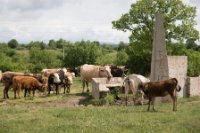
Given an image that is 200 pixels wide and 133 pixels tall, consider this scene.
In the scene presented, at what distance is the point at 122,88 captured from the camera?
28891 mm

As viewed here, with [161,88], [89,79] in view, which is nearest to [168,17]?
[89,79]

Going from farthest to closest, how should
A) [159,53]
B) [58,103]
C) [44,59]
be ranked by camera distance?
[44,59], [58,103], [159,53]

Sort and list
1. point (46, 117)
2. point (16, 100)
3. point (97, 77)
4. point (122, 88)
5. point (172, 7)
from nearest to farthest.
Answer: point (46, 117) → point (16, 100) → point (122, 88) → point (97, 77) → point (172, 7)

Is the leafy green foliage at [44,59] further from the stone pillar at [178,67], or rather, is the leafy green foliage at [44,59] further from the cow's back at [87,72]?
the stone pillar at [178,67]

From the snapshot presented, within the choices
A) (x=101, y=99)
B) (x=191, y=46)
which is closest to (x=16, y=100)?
(x=101, y=99)

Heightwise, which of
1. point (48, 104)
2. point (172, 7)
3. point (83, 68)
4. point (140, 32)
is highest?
point (172, 7)

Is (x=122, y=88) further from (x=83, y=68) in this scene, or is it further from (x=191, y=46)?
(x=191, y=46)

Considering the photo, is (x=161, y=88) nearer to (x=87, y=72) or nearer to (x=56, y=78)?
(x=56, y=78)

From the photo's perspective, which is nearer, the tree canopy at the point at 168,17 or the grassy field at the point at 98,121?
the grassy field at the point at 98,121

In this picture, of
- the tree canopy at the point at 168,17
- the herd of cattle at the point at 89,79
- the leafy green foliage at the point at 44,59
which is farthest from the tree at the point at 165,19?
the leafy green foliage at the point at 44,59

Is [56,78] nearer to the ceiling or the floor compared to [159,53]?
nearer to the floor

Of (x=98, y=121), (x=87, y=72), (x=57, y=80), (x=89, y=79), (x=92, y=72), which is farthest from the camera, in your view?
(x=89, y=79)

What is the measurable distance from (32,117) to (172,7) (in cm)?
3649

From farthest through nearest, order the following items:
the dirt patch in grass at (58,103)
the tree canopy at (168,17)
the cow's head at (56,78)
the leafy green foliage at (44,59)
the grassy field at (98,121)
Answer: the leafy green foliage at (44,59) → the tree canopy at (168,17) → the cow's head at (56,78) → the dirt patch in grass at (58,103) → the grassy field at (98,121)
